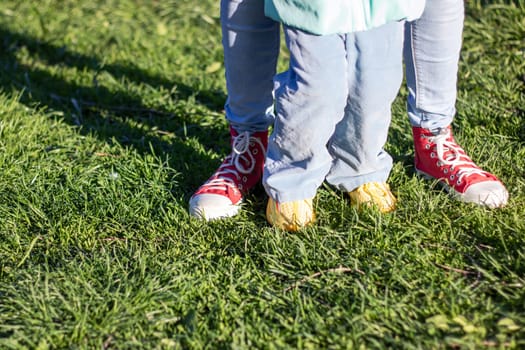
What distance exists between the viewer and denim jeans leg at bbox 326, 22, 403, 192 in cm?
205

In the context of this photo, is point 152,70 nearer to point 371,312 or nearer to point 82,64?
point 82,64

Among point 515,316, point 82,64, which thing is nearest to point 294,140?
point 515,316

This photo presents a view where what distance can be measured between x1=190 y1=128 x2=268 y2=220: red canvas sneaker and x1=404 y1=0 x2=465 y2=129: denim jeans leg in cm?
55

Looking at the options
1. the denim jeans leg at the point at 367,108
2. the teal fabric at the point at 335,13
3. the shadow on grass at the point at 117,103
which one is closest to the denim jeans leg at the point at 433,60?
the denim jeans leg at the point at 367,108

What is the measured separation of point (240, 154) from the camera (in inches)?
101

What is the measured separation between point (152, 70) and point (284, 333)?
215 centimetres

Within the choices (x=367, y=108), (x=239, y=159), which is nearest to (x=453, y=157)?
(x=367, y=108)

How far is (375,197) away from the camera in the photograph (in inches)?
93.1

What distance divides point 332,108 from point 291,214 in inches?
15.1

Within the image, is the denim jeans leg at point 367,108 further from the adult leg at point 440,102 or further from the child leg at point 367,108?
the adult leg at point 440,102

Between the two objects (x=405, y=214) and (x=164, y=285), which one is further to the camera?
(x=405, y=214)

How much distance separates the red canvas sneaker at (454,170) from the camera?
2371mm

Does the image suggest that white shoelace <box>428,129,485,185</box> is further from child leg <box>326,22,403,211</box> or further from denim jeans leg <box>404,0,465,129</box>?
child leg <box>326,22,403,211</box>

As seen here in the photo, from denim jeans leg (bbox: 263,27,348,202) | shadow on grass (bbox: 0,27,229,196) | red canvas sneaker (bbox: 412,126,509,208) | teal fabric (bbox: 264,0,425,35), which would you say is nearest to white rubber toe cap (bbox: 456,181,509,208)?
red canvas sneaker (bbox: 412,126,509,208)
